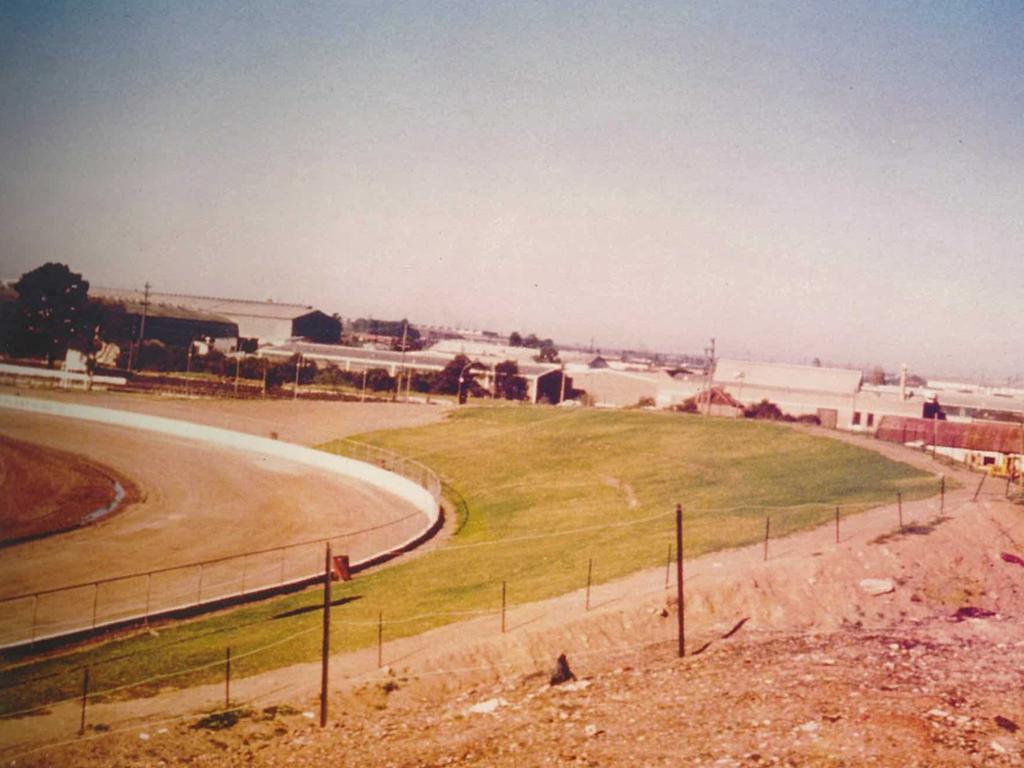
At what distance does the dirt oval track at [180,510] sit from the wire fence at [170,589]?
1.77ft

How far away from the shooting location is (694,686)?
44.3 ft

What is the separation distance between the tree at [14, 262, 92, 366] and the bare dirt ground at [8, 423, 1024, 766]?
45799 mm

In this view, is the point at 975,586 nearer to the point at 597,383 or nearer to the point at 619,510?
the point at 619,510

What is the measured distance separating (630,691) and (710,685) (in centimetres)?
142

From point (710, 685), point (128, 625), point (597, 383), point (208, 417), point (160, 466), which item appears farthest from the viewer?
point (597, 383)

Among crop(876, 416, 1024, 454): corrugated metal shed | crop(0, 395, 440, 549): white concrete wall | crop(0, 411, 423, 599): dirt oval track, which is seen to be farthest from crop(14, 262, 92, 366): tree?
crop(876, 416, 1024, 454): corrugated metal shed

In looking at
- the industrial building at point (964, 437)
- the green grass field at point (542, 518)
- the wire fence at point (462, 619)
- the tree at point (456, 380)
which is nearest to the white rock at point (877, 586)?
the wire fence at point (462, 619)

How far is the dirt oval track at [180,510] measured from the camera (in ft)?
86.7

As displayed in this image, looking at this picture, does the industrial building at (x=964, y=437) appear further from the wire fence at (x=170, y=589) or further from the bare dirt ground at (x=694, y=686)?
the wire fence at (x=170, y=589)

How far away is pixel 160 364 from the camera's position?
286ft

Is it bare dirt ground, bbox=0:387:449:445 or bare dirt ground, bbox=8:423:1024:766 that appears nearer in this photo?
bare dirt ground, bbox=8:423:1024:766

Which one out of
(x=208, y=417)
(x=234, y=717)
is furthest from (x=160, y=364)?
(x=234, y=717)

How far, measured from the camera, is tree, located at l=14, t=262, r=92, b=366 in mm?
53688

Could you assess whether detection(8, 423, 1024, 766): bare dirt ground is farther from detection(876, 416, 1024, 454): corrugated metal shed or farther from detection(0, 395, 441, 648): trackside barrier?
detection(876, 416, 1024, 454): corrugated metal shed
